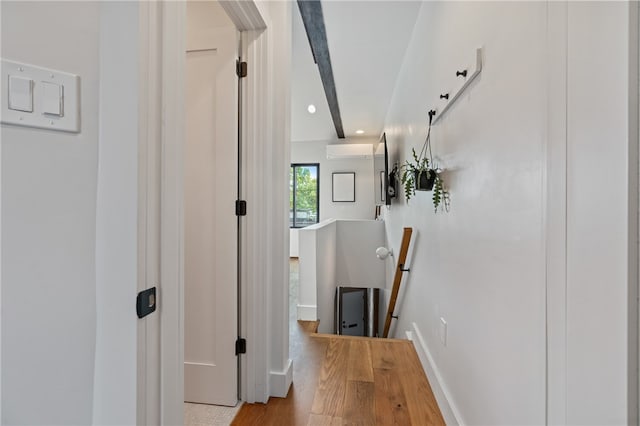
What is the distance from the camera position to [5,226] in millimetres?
524

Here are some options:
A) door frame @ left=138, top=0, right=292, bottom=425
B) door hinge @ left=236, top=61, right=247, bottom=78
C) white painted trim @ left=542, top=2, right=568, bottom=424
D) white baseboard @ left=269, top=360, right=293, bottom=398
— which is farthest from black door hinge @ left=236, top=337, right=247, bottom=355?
door hinge @ left=236, top=61, right=247, bottom=78

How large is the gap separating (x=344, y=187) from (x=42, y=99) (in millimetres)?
6095

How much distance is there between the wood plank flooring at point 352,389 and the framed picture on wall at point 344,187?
14.3ft

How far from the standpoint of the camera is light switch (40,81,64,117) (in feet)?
1.84

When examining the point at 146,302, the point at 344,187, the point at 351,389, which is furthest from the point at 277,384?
the point at 344,187

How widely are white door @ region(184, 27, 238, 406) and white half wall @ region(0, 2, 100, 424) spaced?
95 cm

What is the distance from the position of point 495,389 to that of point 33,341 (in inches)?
51.7

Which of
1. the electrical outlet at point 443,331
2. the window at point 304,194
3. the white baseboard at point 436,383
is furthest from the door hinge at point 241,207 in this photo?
the window at point 304,194

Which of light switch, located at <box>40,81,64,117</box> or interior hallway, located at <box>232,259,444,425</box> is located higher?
light switch, located at <box>40,81,64,117</box>

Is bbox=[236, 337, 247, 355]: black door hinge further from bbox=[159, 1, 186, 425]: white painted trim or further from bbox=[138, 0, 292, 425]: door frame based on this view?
bbox=[159, 1, 186, 425]: white painted trim

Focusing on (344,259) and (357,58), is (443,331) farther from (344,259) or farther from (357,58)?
(344,259)

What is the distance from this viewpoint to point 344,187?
6.55 m

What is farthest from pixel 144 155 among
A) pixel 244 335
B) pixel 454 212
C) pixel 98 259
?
pixel 454 212

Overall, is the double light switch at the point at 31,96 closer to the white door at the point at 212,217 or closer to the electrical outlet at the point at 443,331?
the white door at the point at 212,217
